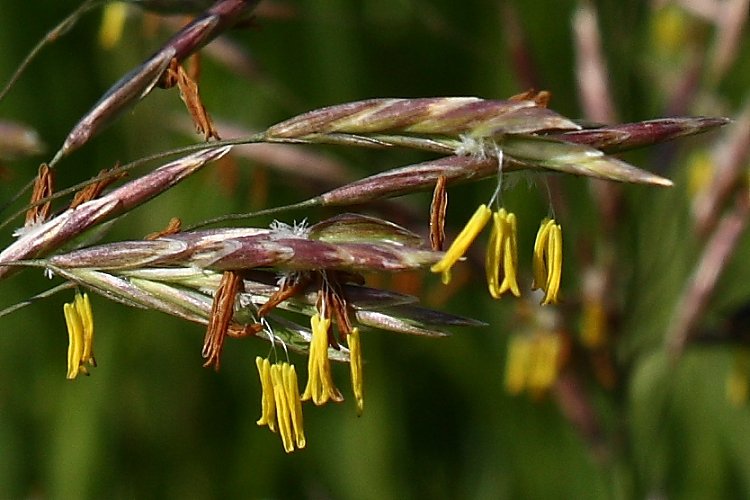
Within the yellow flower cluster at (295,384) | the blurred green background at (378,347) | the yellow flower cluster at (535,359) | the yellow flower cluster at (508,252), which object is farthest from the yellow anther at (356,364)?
the yellow flower cluster at (535,359)

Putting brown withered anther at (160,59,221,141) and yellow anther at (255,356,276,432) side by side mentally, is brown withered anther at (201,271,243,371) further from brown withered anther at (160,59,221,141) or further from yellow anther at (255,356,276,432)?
brown withered anther at (160,59,221,141)

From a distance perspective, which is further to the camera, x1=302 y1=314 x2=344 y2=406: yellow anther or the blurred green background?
the blurred green background

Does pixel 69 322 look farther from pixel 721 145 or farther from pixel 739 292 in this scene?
pixel 739 292

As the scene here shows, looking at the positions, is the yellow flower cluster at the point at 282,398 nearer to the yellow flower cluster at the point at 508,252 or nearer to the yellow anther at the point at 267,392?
the yellow anther at the point at 267,392

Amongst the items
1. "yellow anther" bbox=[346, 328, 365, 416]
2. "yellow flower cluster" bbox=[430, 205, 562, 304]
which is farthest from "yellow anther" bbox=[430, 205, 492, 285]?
"yellow anther" bbox=[346, 328, 365, 416]

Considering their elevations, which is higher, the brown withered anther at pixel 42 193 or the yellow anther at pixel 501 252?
the brown withered anther at pixel 42 193

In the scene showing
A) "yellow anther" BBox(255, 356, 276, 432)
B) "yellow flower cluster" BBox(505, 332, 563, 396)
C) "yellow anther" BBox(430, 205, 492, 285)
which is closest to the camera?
"yellow anther" BBox(430, 205, 492, 285)
